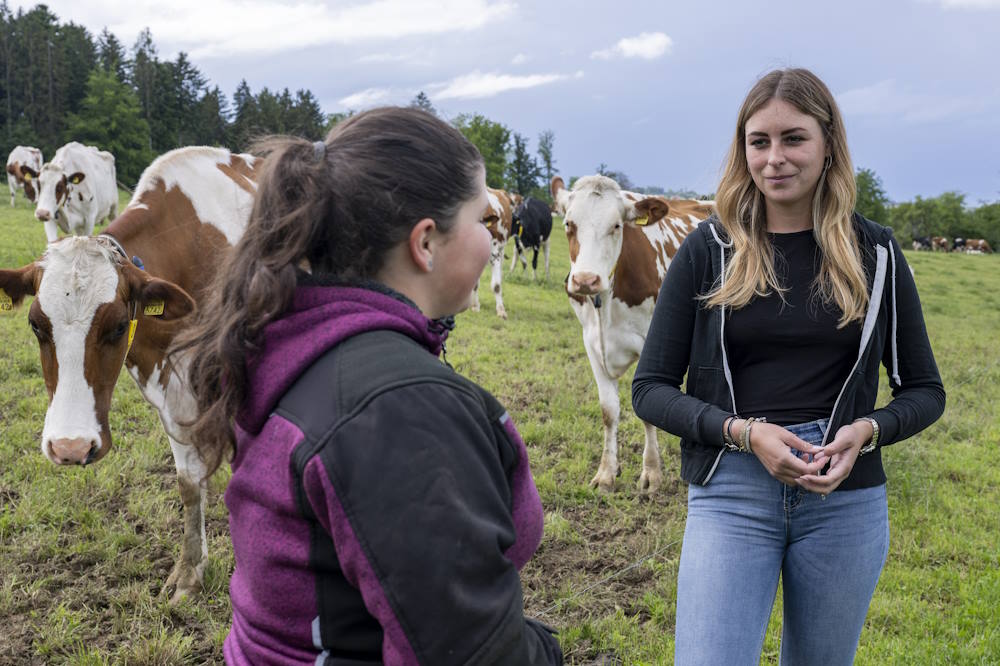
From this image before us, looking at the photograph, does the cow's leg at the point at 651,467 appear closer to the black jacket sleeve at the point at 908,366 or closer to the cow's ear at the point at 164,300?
the black jacket sleeve at the point at 908,366

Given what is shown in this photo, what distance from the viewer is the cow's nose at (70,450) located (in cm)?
305

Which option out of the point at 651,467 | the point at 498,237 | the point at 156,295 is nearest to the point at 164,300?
the point at 156,295

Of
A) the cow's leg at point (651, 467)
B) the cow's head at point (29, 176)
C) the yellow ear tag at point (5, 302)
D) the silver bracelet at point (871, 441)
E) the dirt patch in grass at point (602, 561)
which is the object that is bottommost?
the dirt patch in grass at point (602, 561)

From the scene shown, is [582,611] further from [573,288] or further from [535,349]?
[535,349]

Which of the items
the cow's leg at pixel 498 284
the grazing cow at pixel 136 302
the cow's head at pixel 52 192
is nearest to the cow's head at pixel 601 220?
the grazing cow at pixel 136 302

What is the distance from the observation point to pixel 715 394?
7.20 feet

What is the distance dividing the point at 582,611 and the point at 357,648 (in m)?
2.93

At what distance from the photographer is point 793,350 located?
2154 mm

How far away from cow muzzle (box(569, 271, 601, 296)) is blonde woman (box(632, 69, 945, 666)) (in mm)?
2485

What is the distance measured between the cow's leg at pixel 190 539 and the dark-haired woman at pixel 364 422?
2.83 m

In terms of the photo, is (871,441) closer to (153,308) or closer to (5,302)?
(153,308)

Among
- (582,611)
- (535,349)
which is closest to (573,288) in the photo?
(582,611)

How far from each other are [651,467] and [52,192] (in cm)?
1148

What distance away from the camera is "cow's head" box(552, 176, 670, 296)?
5066 mm
